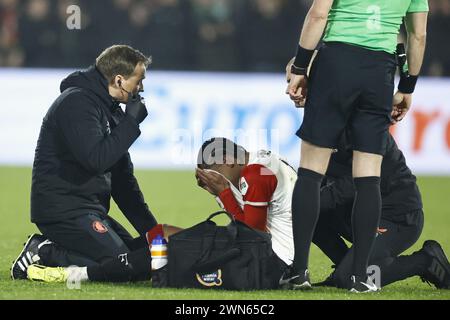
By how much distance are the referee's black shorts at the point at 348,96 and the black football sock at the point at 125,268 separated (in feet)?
3.82

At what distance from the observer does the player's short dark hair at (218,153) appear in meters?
6.48

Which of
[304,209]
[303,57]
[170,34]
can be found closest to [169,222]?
[304,209]

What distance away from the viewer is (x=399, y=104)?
6266mm

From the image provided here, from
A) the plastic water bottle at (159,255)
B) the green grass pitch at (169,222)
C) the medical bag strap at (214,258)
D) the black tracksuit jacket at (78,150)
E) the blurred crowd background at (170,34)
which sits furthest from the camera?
the blurred crowd background at (170,34)

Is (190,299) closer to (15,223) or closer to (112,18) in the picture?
(15,223)

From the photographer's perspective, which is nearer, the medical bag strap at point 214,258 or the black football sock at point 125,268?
the medical bag strap at point 214,258

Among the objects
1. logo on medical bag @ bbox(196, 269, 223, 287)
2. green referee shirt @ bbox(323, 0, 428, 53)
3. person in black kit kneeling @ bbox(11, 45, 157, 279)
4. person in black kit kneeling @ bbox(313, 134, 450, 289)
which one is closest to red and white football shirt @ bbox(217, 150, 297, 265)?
person in black kit kneeling @ bbox(313, 134, 450, 289)

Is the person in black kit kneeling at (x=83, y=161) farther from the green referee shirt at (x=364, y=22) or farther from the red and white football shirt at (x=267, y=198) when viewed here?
the green referee shirt at (x=364, y=22)

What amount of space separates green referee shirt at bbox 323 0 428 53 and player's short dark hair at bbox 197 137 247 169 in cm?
99

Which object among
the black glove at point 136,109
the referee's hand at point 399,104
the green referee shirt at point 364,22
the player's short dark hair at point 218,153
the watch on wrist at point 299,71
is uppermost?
the green referee shirt at point 364,22

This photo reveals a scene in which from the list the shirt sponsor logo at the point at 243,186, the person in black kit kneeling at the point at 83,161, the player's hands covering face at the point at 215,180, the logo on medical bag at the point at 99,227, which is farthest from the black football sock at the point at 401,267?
the logo on medical bag at the point at 99,227

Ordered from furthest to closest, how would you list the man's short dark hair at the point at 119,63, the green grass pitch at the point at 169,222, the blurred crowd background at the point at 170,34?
the blurred crowd background at the point at 170,34
the man's short dark hair at the point at 119,63
the green grass pitch at the point at 169,222

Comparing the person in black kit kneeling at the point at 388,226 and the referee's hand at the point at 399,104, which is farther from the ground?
the referee's hand at the point at 399,104

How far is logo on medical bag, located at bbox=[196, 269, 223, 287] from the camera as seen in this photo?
5941 mm
